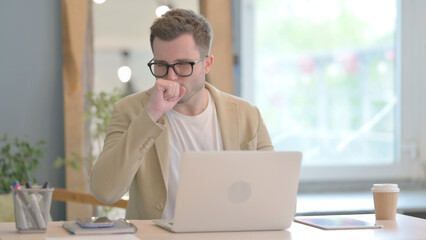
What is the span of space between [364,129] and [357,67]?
1.47ft

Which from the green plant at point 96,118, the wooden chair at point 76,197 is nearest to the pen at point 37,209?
the wooden chair at point 76,197

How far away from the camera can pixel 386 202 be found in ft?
7.54

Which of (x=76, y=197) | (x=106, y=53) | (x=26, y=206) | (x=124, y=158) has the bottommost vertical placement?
(x=76, y=197)

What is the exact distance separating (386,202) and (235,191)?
25.1 inches

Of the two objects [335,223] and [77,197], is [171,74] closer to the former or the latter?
[335,223]

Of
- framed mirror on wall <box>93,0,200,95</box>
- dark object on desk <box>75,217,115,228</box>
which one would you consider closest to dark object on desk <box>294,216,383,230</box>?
dark object on desk <box>75,217,115,228</box>

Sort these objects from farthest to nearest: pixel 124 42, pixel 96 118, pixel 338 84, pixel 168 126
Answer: pixel 338 84 < pixel 124 42 < pixel 96 118 < pixel 168 126

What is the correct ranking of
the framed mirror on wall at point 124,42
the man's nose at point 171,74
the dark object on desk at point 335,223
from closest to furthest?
the dark object on desk at point 335,223, the man's nose at point 171,74, the framed mirror on wall at point 124,42

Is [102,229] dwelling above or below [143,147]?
below

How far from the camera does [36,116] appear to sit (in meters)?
4.12

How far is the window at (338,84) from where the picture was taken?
4668mm

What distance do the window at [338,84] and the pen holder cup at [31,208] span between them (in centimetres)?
279

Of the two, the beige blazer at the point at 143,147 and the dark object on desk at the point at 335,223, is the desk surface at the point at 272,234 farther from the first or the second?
the beige blazer at the point at 143,147

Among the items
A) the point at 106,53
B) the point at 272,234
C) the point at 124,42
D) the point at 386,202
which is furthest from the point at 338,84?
the point at 272,234
